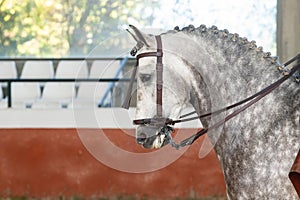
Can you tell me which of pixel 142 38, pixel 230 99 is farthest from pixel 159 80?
pixel 230 99

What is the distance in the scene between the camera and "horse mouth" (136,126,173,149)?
3.91 m

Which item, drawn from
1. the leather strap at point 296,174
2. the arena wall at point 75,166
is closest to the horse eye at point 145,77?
the leather strap at point 296,174

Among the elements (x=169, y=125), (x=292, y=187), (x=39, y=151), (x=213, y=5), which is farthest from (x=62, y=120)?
(x=292, y=187)

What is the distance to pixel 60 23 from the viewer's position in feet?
32.6

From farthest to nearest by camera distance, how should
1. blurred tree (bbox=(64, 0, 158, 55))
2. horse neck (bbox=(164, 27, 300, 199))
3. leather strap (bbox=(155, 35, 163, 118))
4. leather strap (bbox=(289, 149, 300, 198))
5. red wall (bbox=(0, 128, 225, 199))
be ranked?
1. blurred tree (bbox=(64, 0, 158, 55))
2. red wall (bbox=(0, 128, 225, 199))
3. leather strap (bbox=(155, 35, 163, 118))
4. horse neck (bbox=(164, 27, 300, 199))
5. leather strap (bbox=(289, 149, 300, 198))

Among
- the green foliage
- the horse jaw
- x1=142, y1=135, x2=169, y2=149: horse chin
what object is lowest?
x1=142, y1=135, x2=169, y2=149: horse chin

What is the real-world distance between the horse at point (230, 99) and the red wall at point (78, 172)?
12.2 feet

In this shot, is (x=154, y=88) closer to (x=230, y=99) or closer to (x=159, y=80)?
(x=159, y=80)

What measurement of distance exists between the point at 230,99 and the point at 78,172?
409 centimetres

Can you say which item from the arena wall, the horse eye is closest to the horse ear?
the horse eye

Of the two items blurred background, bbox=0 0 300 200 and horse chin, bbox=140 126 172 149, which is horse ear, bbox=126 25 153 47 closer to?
horse chin, bbox=140 126 172 149

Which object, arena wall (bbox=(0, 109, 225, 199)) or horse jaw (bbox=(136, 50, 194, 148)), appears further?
arena wall (bbox=(0, 109, 225, 199))

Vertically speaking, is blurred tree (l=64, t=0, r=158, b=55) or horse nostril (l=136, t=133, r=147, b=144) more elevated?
blurred tree (l=64, t=0, r=158, b=55)

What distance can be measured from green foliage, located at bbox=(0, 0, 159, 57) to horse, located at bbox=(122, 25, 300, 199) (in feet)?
17.6
